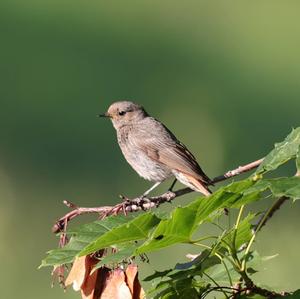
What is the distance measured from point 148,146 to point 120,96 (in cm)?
546

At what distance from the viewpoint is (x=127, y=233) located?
183 centimetres

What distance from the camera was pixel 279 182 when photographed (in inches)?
70.9

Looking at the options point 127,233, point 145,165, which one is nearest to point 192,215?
point 127,233

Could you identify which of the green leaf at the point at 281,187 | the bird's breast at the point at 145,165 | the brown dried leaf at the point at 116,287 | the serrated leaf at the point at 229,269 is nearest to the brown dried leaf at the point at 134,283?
the brown dried leaf at the point at 116,287

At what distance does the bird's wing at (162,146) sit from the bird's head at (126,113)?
5cm

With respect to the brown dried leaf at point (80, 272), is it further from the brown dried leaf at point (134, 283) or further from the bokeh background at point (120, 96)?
the bokeh background at point (120, 96)

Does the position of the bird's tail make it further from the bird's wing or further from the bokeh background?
the bokeh background

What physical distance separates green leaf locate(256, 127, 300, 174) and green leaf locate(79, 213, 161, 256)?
0.24m

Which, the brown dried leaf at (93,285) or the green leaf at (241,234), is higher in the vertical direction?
the brown dried leaf at (93,285)

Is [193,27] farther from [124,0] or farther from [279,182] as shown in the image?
[279,182]

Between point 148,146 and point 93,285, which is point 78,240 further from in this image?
point 148,146

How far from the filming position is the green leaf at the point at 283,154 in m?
1.98

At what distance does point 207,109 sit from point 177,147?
5.32 meters

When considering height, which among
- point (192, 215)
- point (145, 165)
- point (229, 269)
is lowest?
point (229, 269)
